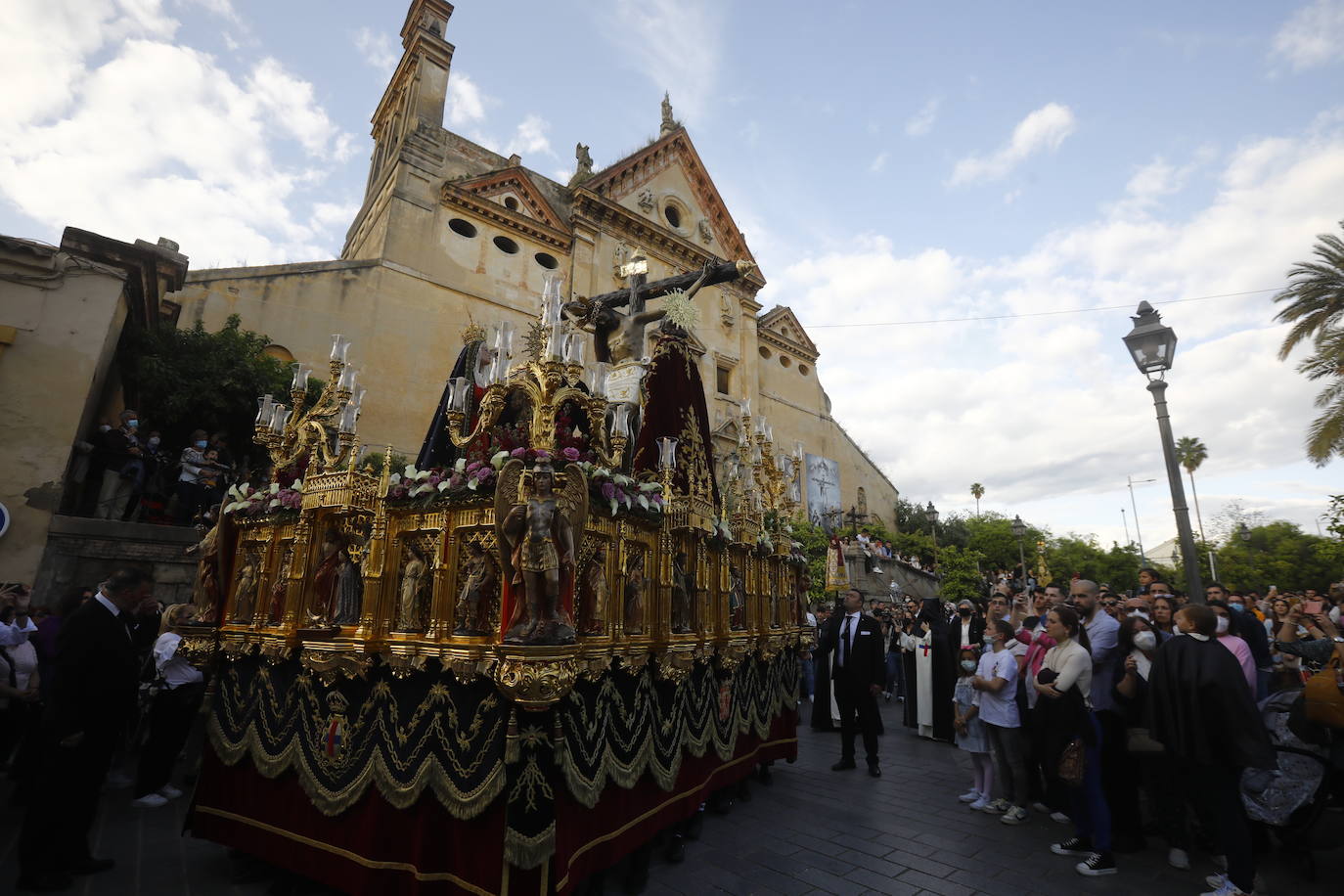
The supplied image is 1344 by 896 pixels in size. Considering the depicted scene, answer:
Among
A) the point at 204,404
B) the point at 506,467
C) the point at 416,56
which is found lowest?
the point at 506,467

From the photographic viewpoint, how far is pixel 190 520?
1143 cm

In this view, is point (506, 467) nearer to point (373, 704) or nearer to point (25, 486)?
point (373, 704)

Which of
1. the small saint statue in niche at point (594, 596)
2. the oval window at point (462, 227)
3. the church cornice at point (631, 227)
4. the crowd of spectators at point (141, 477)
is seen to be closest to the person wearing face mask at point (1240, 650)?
the small saint statue in niche at point (594, 596)

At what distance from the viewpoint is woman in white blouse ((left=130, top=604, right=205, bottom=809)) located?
21.3 feet

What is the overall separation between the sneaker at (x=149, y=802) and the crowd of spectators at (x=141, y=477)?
4734 millimetres

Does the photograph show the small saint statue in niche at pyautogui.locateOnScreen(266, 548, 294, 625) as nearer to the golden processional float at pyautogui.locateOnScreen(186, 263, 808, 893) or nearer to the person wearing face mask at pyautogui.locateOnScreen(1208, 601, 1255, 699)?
the golden processional float at pyautogui.locateOnScreen(186, 263, 808, 893)

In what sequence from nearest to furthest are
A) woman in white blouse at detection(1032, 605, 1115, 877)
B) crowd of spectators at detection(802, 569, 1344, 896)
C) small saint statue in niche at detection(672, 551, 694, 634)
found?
crowd of spectators at detection(802, 569, 1344, 896)
woman in white blouse at detection(1032, 605, 1115, 877)
small saint statue in niche at detection(672, 551, 694, 634)

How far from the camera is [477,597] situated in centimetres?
437

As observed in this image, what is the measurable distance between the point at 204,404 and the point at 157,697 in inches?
356

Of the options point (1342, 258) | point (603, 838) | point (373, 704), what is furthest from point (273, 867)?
point (1342, 258)

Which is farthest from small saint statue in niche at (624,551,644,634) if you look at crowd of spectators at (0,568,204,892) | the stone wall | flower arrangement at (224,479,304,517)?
the stone wall

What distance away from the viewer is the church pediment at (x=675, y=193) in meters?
28.4

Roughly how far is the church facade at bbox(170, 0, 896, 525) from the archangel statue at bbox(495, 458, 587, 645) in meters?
14.1

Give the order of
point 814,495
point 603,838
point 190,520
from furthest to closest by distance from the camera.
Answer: point 814,495
point 190,520
point 603,838
